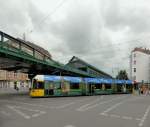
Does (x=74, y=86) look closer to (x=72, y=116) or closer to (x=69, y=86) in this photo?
A: (x=69, y=86)

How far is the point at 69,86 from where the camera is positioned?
152ft

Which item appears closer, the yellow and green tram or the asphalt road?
the asphalt road

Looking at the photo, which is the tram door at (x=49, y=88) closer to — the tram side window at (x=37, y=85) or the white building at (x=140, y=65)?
the tram side window at (x=37, y=85)

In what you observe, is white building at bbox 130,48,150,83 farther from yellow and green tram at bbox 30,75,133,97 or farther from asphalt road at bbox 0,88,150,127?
asphalt road at bbox 0,88,150,127

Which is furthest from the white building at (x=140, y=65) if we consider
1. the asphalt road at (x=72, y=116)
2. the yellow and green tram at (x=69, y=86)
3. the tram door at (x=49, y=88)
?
the asphalt road at (x=72, y=116)

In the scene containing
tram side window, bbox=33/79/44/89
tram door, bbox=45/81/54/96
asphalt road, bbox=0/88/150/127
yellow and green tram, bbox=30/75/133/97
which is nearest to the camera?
asphalt road, bbox=0/88/150/127

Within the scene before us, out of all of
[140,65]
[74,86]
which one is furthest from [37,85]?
[140,65]

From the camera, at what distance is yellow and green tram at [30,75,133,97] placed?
4181 cm

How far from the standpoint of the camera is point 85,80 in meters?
51.3

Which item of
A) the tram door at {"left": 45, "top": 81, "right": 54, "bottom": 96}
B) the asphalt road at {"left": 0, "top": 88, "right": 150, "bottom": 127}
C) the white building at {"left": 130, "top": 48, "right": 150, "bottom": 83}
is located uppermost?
the white building at {"left": 130, "top": 48, "right": 150, "bottom": 83}

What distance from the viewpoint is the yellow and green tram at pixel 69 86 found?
41.8 metres

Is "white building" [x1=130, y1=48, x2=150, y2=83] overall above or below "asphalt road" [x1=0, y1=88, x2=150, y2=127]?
above

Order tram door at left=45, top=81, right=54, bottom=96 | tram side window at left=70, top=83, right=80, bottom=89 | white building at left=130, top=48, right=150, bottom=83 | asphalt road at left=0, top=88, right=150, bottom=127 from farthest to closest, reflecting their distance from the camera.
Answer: white building at left=130, top=48, right=150, bottom=83, tram side window at left=70, top=83, right=80, bottom=89, tram door at left=45, top=81, right=54, bottom=96, asphalt road at left=0, top=88, right=150, bottom=127

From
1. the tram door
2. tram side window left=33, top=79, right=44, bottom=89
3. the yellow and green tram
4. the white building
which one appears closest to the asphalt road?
tram side window left=33, top=79, right=44, bottom=89
